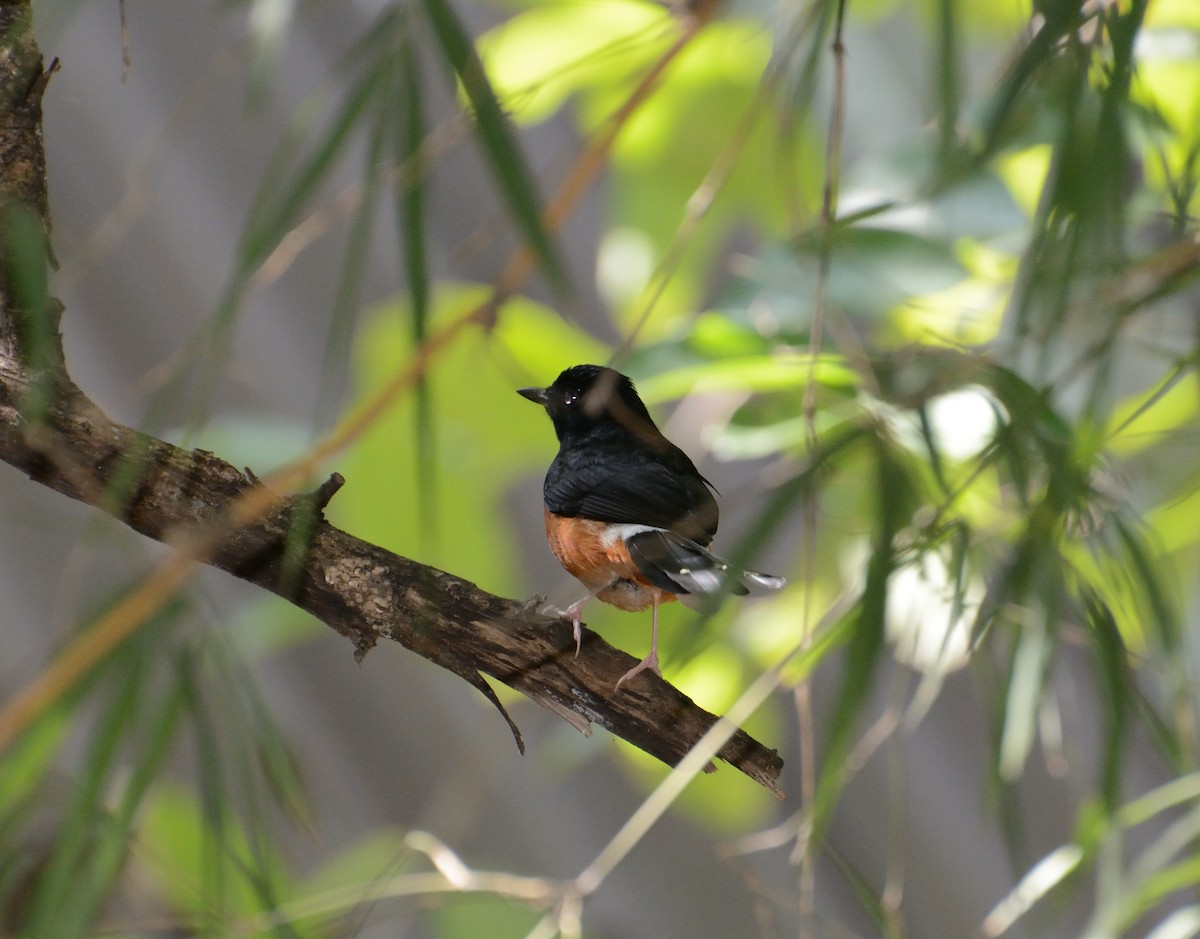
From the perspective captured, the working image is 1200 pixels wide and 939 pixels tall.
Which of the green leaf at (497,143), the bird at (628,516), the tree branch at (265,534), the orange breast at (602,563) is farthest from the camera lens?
the orange breast at (602,563)

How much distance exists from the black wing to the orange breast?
1 cm

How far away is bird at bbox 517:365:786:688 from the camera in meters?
0.60

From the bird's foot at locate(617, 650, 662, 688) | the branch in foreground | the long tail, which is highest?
the long tail

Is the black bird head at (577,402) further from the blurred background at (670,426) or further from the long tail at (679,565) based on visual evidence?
the long tail at (679,565)

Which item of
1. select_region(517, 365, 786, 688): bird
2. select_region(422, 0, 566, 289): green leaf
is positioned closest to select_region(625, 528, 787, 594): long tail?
select_region(517, 365, 786, 688): bird

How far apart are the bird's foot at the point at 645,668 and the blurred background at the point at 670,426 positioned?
0.01 metres

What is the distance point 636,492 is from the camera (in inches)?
27.9

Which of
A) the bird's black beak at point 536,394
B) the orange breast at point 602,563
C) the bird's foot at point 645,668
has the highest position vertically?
the bird's black beak at point 536,394

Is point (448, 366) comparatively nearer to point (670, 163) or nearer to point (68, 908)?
point (670, 163)

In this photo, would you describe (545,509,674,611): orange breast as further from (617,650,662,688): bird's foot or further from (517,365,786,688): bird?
(617,650,662,688): bird's foot

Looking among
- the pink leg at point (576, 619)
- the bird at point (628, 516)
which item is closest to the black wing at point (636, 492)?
the bird at point (628, 516)

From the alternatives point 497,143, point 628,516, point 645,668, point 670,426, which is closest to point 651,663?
point 645,668

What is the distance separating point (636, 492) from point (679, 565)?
0.39 ft

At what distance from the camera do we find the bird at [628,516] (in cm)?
60
